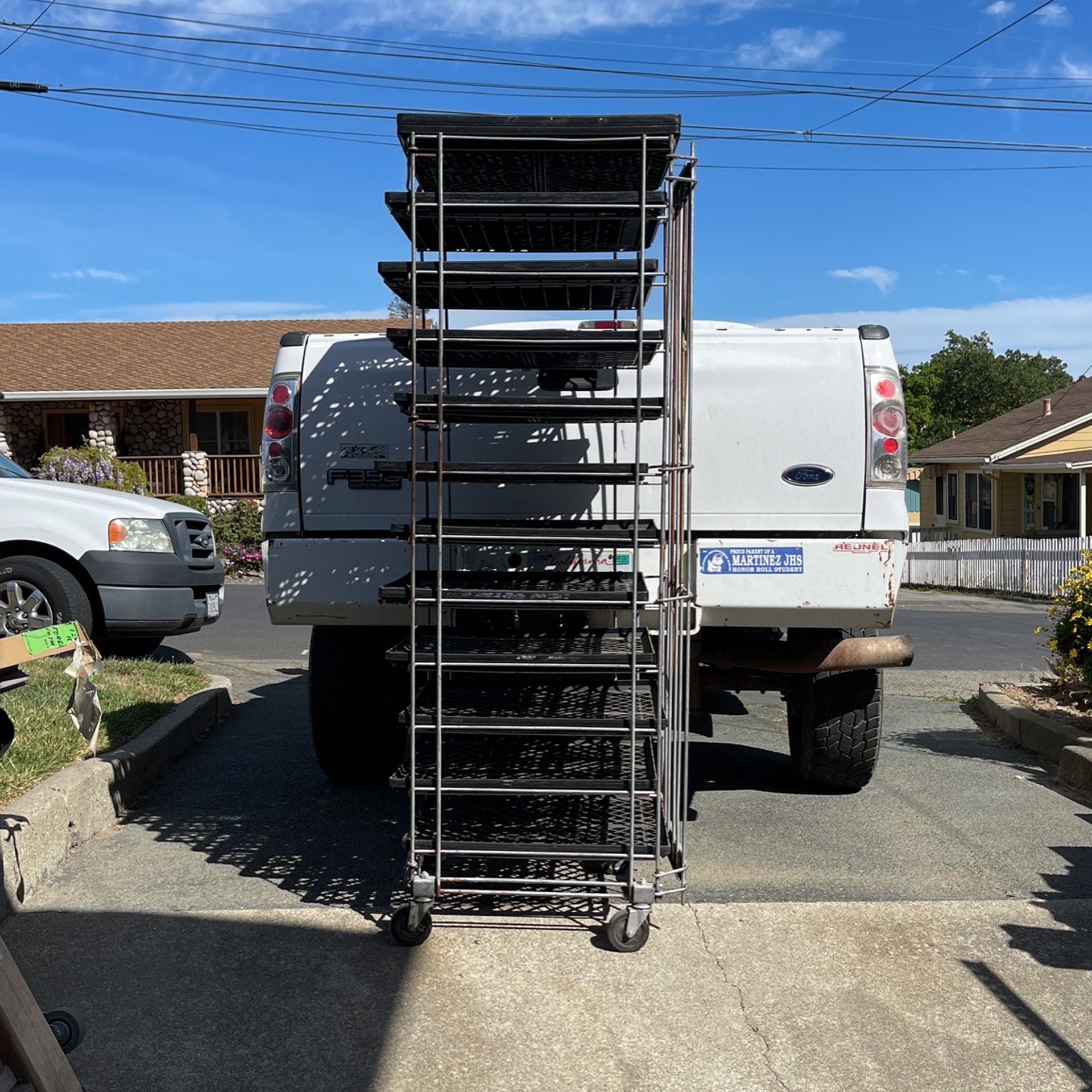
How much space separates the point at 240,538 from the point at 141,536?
16010mm

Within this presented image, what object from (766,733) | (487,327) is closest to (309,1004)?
(487,327)

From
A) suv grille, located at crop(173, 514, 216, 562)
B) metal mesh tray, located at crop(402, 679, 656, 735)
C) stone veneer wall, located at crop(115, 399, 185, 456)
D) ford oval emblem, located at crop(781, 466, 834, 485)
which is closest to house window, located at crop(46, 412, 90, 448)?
stone veneer wall, located at crop(115, 399, 185, 456)

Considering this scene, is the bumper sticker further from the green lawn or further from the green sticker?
the green sticker

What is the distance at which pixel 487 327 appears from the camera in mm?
5051

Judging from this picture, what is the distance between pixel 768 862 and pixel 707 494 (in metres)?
1.55

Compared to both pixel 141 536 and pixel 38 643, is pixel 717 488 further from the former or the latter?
pixel 141 536

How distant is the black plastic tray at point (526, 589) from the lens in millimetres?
4125

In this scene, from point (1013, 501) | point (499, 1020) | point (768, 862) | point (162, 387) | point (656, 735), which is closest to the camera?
point (499, 1020)

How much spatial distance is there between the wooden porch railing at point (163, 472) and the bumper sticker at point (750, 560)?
23.4 meters

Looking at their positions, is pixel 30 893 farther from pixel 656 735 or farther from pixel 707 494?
pixel 707 494

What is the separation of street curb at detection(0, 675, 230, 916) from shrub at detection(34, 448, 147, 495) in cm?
1760

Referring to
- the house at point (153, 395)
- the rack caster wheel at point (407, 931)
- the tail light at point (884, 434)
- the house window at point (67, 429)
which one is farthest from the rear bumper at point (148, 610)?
the house window at point (67, 429)

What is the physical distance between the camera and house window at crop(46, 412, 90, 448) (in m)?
28.2

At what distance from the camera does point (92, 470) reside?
920 inches
